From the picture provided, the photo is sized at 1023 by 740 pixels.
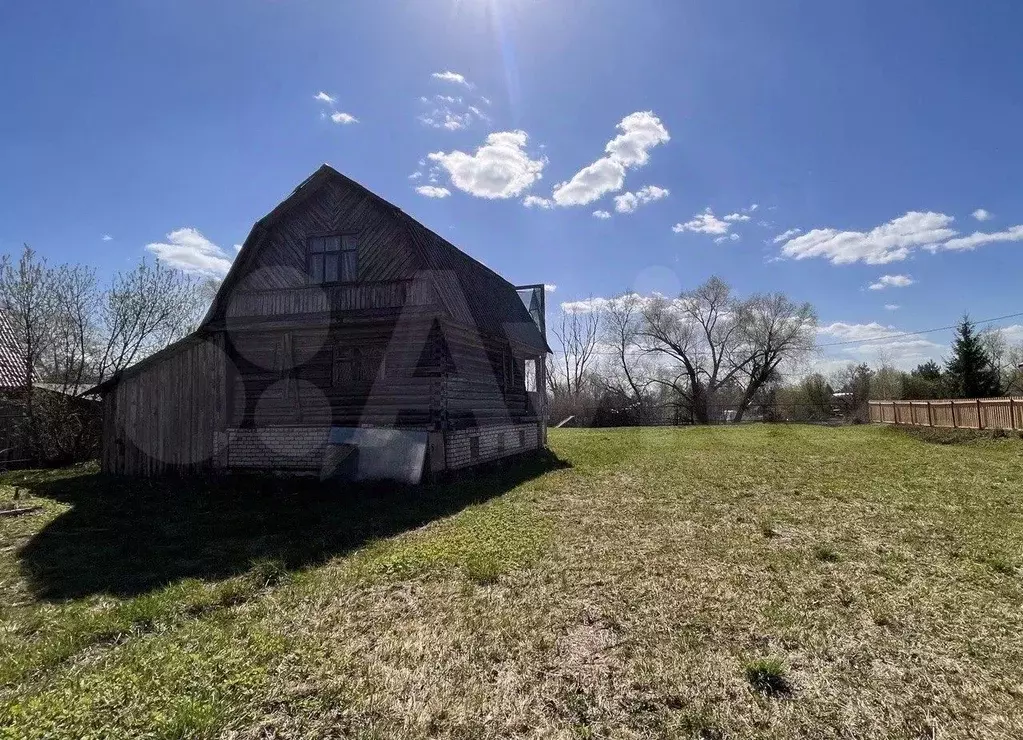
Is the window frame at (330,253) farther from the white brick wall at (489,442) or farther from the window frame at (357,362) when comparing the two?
the white brick wall at (489,442)

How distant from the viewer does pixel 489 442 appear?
15227 mm

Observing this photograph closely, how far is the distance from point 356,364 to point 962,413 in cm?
2333

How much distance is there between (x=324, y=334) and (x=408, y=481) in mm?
4259

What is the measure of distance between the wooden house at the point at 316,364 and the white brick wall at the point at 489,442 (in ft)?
0.27

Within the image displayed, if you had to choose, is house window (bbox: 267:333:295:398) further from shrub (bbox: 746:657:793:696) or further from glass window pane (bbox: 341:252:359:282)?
shrub (bbox: 746:657:793:696)

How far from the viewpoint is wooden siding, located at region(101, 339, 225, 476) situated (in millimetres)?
13000

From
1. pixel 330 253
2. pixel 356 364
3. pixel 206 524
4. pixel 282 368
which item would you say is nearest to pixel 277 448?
pixel 282 368

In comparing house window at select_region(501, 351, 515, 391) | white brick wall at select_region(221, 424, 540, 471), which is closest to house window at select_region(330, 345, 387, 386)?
white brick wall at select_region(221, 424, 540, 471)

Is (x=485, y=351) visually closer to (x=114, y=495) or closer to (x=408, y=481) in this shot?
(x=408, y=481)

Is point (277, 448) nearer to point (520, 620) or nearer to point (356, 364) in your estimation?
point (356, 364)

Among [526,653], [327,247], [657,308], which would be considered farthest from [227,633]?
[657,308]

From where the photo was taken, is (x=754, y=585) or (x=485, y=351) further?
(x=485, y=351)

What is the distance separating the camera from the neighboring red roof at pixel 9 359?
18625mm

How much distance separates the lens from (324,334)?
13.1 m
